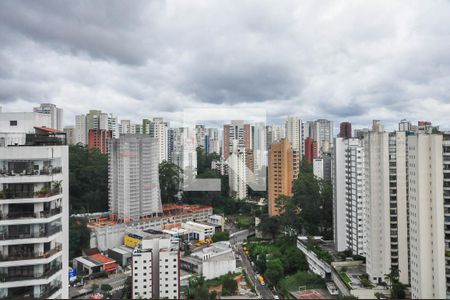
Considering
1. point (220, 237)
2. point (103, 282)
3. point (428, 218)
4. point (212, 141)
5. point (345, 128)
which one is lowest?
point (103, 282)

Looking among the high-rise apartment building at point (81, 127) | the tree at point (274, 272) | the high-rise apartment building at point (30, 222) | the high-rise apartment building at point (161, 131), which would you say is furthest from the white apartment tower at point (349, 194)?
the high-rise apartment building at point (81, 127)

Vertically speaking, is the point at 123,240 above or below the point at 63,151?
below

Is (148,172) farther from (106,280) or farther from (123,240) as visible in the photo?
(106,280)

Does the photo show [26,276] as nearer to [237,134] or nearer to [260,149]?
[237,134]

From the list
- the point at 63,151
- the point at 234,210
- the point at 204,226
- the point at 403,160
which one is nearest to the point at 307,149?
the point at 234,210

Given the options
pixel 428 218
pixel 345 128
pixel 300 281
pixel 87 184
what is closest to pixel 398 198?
pixel 428 218

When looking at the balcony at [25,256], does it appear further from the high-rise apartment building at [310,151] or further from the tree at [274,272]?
the high-rise apartment building at [310,151]
